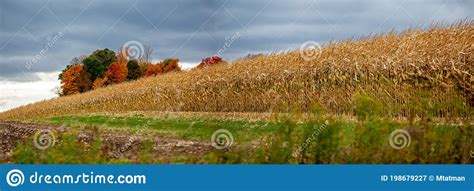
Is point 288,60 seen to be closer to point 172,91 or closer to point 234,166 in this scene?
point 172,91

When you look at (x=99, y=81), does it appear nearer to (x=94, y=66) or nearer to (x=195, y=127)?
(x=94, y=66)

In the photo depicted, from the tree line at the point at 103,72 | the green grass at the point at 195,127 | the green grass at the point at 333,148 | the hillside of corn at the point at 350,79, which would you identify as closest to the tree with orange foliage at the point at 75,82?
the tree line at the point at 103,72

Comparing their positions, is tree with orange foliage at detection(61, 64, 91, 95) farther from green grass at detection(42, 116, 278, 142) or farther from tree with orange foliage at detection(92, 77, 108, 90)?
green grass at detection(42, 116, 278, 142)

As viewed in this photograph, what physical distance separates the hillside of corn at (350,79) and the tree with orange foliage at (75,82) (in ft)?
78.6

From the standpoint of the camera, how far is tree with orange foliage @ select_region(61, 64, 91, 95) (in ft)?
173

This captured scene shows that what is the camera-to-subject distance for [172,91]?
1133 inches

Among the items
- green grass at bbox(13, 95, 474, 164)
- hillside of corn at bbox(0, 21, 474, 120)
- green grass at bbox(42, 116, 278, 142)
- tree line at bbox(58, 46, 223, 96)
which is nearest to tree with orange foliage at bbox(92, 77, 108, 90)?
tree line at bbox(58, 46, 223, 96)

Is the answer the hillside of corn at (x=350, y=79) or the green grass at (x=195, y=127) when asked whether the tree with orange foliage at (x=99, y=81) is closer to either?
the hillside of corn at (x=350, y=79)

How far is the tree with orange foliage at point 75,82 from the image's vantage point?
173ft

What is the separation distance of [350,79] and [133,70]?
1402 inches

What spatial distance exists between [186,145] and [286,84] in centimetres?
968

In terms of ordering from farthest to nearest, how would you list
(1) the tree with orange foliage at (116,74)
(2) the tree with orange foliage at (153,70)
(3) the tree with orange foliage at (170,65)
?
(2) the tree with orange foliage at (153,70) → (3) the tree with orange foliage at (170,65) → (1) the tree with orange foliage at (116,74)

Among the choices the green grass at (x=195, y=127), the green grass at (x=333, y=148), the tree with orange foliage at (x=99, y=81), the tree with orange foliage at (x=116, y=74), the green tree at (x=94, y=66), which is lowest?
the green grass at (x=333, y=148)

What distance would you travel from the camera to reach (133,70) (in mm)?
52969
